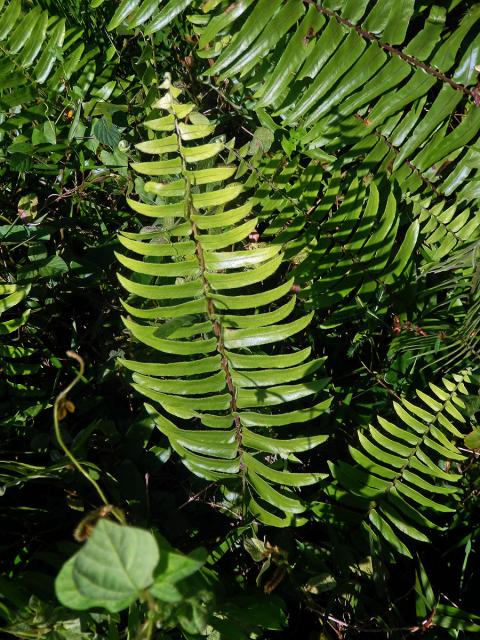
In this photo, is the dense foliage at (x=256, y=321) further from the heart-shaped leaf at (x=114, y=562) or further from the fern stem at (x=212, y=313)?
the heart-shaped leaf at (x=114, y=562)

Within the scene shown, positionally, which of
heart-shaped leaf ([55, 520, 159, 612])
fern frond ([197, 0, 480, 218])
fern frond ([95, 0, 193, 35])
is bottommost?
heart-shaped leaf ([55, 520, 159, 612])

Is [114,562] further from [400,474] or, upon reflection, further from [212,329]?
[400,474]

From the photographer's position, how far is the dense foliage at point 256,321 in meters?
1.56

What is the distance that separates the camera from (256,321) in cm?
157

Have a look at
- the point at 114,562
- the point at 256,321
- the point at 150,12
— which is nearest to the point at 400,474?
the point at 256,321

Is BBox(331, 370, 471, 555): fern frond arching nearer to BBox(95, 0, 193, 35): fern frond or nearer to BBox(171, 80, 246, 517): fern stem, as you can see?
BBox(171, 80, 246, 517): fern stem

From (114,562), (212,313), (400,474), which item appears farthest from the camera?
(400,474)

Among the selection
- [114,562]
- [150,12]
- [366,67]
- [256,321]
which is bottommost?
[114,562]

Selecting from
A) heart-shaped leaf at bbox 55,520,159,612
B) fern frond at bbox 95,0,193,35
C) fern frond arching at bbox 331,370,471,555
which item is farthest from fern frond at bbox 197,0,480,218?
heart-shaped leaf at bbox 55,520,159,612

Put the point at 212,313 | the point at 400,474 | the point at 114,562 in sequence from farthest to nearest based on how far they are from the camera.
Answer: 1. the point at 400,474
2. the point at 212,313
3. the point at 114,562

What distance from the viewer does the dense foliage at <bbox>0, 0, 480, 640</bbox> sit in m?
1.56

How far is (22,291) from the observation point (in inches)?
70.9

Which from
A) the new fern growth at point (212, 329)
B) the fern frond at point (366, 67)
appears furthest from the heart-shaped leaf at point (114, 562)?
the fern frond at point (366, 67)

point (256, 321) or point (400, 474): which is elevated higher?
point (256, 321)
